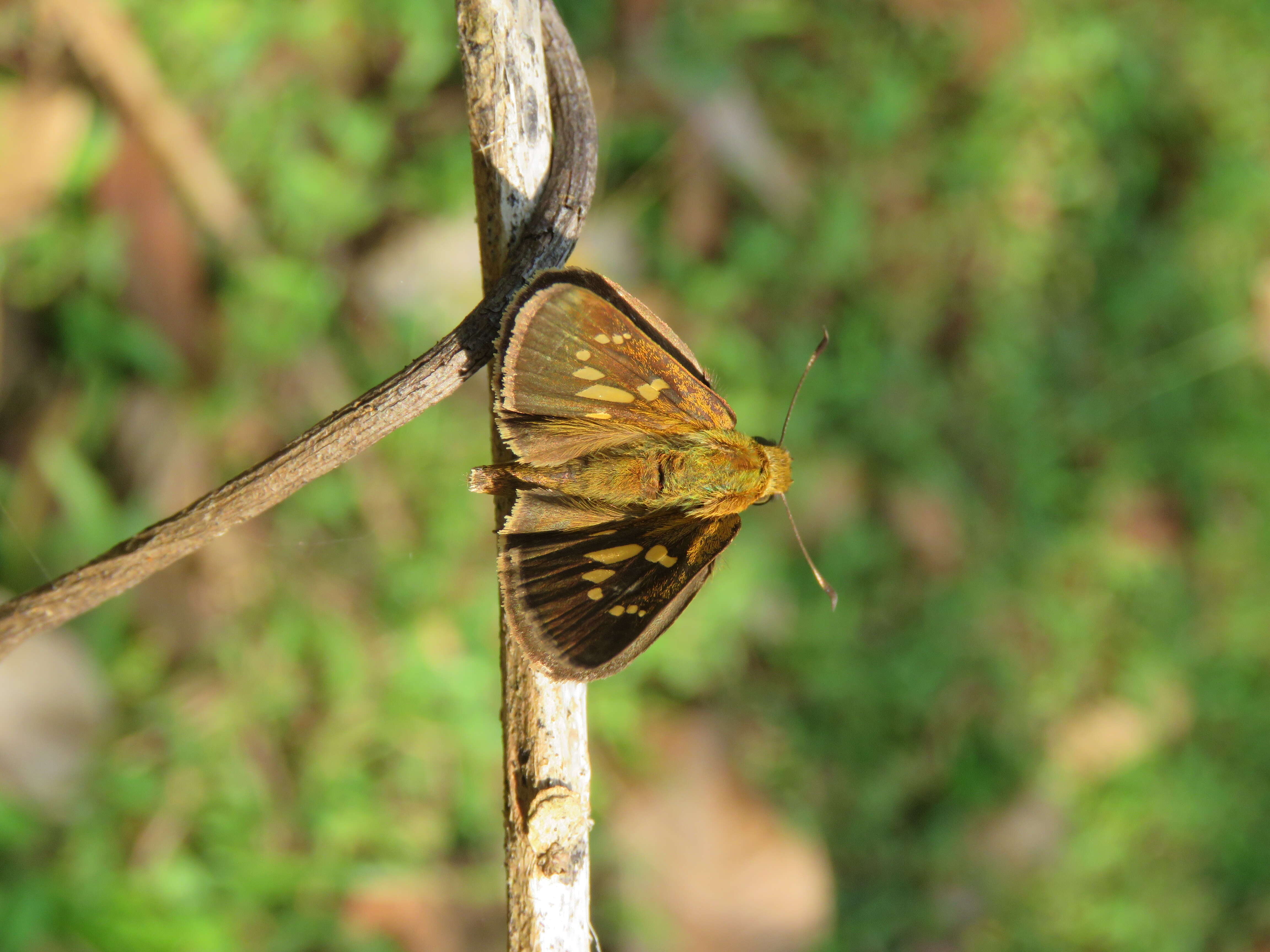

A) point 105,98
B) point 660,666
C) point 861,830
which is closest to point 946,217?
point 660,666

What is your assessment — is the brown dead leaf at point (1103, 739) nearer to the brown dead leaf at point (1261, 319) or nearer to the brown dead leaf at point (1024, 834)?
the brown dead leaf at point (1024, 834)

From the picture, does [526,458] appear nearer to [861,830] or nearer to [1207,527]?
[861,830]

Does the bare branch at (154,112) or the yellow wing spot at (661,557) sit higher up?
the bare branch at (154,112)

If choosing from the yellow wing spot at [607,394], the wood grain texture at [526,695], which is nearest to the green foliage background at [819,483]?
the yellow wing spot at [607,394]

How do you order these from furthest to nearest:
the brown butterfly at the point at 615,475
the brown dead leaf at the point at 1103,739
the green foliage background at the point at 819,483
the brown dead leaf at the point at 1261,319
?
the brown dead leaf at the point at 1261,319 → the brown dead leaf at the point at 1103,739 → the green foliage background at the point at 819,483 → the brown butterfly at the point at 615,475

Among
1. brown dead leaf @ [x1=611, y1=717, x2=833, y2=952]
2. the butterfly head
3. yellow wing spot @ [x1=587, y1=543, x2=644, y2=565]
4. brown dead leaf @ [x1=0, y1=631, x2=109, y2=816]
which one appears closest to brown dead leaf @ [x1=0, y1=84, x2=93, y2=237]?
brown dead leaf @ [x1=0, y1=631, x2=109, y2=816]

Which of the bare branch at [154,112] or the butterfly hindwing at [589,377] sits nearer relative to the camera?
the butterfly hindwing at [589,377]

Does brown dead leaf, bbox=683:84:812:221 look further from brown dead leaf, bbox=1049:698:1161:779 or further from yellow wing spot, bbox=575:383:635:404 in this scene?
brown dead leaf, bbox=1049:698:1161:779
